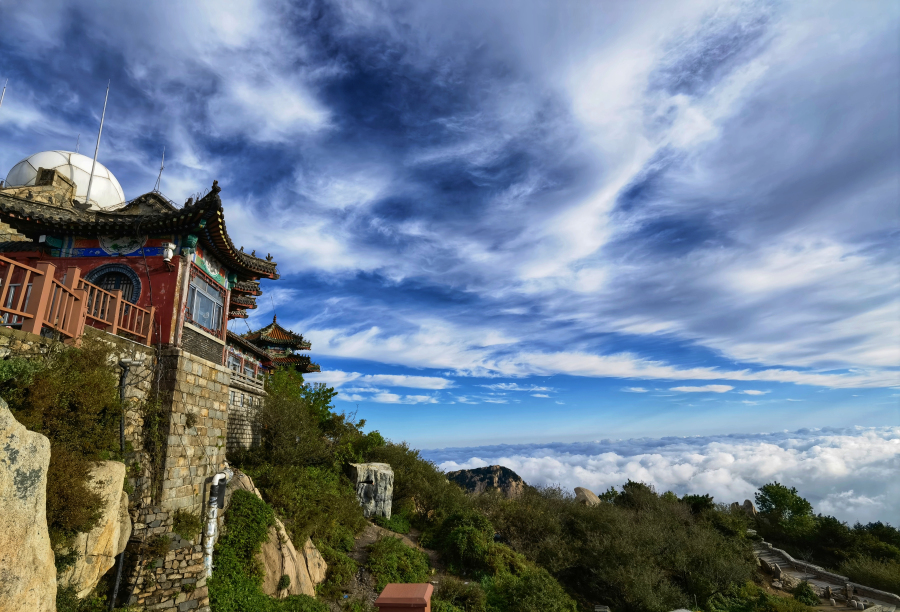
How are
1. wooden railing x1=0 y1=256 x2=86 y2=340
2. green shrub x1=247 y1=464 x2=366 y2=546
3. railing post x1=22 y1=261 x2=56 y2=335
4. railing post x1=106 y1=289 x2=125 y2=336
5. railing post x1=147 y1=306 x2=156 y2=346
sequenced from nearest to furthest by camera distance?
wooden railing x1=0 y1=256 x2=86 y2=340
railing post x1=22 y1=261 x2=56 y2=335
railing post x1=106 y1=289 x2=125 y2=336
railing post x1=147 y1=306 x2=156 y2=346
green shrub x1=247 y1=464 x2=366 y2=546

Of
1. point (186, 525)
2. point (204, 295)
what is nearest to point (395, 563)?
point (186, 525)

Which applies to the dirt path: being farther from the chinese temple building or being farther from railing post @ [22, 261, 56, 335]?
the chinese temple building

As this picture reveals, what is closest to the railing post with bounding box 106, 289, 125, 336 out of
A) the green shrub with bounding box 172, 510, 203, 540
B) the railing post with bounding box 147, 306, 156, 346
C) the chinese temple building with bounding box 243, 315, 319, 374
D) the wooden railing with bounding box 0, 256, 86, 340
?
the railing post with bounding box 147, 306, 156, 346

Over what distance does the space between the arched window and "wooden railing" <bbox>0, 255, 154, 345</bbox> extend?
91.1 inches

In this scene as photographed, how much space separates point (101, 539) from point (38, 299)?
4.23m

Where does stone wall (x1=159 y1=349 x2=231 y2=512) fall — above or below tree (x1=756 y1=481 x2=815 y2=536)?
above

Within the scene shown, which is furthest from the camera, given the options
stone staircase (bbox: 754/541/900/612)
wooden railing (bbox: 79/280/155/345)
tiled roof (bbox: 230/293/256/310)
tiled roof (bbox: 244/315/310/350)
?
tiled roof (bbox: 244/315/310/350)

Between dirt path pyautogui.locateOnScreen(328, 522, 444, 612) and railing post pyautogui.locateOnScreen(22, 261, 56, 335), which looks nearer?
railing post pyautogui.locateOnScreen(22, 261, 56, 335)

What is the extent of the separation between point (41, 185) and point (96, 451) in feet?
80.3

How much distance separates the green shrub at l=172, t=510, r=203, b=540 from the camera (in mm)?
9414

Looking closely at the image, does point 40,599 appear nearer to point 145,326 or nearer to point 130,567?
point 130,567

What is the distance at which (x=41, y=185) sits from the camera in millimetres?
24031

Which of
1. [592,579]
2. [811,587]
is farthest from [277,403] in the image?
[811,587]


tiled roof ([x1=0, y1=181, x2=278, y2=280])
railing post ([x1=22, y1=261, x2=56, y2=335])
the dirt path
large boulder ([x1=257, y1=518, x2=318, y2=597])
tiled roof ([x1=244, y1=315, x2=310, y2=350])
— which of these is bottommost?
the dirt path
